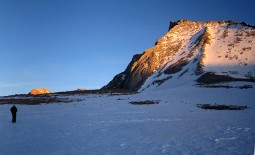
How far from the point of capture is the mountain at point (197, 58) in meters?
73.5

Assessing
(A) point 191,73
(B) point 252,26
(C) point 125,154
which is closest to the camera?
(C) point 125,154

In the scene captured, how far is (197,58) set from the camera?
8650 centimetres

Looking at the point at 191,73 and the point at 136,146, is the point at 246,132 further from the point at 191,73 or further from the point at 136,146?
the point at 191,73

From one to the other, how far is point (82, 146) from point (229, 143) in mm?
7923

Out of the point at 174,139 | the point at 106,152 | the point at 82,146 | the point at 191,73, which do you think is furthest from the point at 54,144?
the point at 191,73

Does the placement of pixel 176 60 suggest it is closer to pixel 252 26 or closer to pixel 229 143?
pixel 252 26

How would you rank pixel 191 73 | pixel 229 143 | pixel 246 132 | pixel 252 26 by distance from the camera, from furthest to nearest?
pixel 252 26 → pixel 191 73 → pixel 246 132 → pixel 229 143

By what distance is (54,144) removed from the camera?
49.8ft

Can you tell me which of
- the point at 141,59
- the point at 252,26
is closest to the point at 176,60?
the point at 141,59

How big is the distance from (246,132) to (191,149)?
17.7 feet

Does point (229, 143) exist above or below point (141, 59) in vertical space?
below

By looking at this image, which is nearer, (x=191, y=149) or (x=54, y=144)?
(x=191, y=149)

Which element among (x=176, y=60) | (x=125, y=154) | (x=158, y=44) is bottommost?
(x=125, y=154)

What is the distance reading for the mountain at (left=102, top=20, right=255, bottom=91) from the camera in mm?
73500
